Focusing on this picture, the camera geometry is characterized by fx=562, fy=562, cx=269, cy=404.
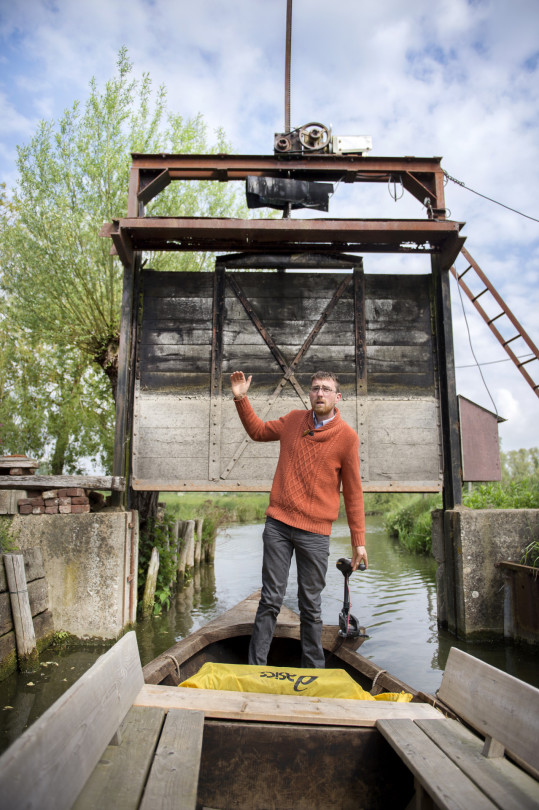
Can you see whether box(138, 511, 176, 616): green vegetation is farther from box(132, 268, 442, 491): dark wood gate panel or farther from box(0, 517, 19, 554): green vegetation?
box(0, 517, 19, 554): green vegetation

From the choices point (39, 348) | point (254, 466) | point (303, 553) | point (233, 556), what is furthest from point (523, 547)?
point (39, 348)

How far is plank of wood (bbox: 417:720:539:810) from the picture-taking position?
178cm

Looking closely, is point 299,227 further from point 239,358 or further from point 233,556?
point 233,556

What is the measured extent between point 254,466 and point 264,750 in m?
4.87

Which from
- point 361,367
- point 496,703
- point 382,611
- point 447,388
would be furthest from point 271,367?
point 496,703

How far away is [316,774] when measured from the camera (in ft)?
8.08

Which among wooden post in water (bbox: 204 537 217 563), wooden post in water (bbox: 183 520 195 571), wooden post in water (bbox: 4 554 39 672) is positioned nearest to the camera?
wooden post in water (bbox: 4 554 39 672)

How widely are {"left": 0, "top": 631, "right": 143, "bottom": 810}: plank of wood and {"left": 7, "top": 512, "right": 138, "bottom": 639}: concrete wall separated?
434 centimetres

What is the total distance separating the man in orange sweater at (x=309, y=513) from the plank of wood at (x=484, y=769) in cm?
Answer: 161

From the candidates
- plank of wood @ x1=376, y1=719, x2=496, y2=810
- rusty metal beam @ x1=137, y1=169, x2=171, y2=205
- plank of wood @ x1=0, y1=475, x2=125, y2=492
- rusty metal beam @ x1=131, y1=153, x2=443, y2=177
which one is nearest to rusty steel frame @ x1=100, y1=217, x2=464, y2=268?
rusty metal beam @ x1=137, y1=169, x2=171, y2=205

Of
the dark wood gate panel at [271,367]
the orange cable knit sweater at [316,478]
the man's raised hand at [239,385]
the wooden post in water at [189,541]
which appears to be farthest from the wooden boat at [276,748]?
the wooden post in water at [189,541]

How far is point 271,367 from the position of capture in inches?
297

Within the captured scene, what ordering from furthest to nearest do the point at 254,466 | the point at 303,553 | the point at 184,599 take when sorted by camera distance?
the point at 184,599, the point at 254,466, the point at 303,553

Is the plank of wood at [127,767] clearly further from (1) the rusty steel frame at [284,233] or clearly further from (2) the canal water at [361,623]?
(1) the rusty steel frame at [284,233]
